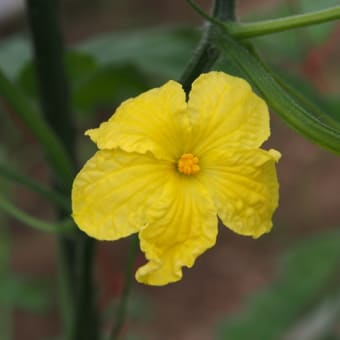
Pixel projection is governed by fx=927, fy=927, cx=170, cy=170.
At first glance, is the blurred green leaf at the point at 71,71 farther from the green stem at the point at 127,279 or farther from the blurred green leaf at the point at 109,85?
the green stem at the point at 127,279

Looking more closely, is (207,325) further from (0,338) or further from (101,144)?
(101,144)

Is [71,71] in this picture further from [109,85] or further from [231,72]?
[231,72]

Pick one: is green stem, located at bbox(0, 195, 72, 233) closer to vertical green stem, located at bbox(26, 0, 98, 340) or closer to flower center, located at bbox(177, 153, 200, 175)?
vertical green stem, located at bbox(26, 0, 98, 340)

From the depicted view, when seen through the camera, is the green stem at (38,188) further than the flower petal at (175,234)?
Yes

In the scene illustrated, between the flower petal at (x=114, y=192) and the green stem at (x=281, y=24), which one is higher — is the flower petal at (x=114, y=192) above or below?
below

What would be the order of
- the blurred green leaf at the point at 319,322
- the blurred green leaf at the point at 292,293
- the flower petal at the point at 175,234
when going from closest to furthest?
the flower petal at the point at 175,234, the blurred green leaf at the point at 319,322, the blurred green leaf at the point at 292,293

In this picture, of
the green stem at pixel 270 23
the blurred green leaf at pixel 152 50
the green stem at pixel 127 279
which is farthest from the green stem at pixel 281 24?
the blurred green leaf at pixel 152 50

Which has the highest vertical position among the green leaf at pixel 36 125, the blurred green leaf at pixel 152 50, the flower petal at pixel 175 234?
the flower petal at pixel 175 234
